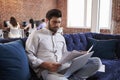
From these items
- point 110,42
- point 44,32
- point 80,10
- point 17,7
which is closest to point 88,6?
point 80,10

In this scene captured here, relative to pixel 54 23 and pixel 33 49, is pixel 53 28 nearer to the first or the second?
pixel 54 23

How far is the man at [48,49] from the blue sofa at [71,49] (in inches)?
3.8

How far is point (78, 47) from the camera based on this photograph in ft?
11.5

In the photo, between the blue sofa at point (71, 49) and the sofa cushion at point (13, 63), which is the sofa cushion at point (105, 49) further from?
the sofa cushion at point (13, 63)

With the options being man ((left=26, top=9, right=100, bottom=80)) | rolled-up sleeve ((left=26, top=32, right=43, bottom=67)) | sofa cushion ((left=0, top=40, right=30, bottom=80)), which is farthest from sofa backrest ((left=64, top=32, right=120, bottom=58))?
sofa cushion ((left=0, top=40, right=30, bottom=80))

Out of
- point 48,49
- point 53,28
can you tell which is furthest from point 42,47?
point 53,28

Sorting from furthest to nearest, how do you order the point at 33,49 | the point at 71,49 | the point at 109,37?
the point at 109,37, the point at 71,49, the point at 33,49

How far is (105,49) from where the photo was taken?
3.53 m

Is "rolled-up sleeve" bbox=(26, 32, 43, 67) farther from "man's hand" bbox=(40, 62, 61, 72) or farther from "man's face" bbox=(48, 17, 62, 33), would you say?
"man's face" bbox=(48, 17, 62, 33)

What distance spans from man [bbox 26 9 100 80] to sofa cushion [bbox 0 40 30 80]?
129mm

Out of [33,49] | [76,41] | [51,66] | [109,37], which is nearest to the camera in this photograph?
[51,66]

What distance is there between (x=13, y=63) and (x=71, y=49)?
4.80 ft

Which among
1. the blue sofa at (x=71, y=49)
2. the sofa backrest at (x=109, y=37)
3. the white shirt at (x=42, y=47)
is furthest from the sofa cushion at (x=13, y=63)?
the sofa backrest at (x=109, y=37)

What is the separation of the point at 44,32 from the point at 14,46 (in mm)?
412
